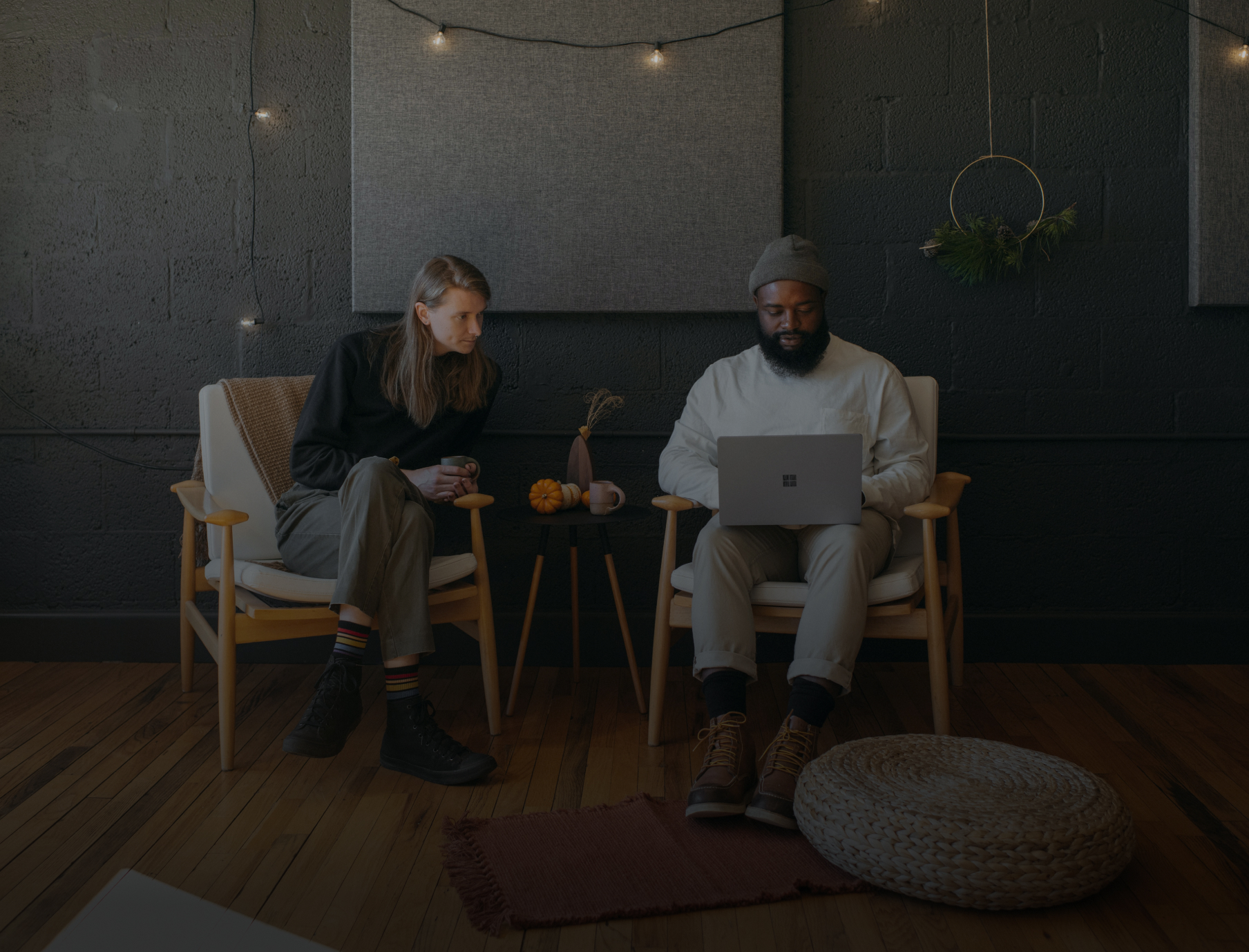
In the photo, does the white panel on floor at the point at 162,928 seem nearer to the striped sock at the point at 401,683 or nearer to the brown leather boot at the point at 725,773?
the striped sock at the point at 401,683

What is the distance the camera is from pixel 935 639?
7.02 feet

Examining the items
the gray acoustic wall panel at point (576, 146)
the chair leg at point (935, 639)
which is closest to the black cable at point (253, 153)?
the gray acoustic wall panel at point (576, 146)

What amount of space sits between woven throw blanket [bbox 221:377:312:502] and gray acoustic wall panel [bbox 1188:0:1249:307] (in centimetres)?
260

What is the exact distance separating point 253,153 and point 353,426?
1.02 m

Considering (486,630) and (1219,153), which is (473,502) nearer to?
(486,630)

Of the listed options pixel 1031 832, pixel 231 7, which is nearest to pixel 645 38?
pixel 231 7

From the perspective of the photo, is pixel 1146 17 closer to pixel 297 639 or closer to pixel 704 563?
pixel 704 563

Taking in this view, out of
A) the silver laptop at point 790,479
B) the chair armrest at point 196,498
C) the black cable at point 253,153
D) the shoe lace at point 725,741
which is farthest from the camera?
the black cable at point 253,153

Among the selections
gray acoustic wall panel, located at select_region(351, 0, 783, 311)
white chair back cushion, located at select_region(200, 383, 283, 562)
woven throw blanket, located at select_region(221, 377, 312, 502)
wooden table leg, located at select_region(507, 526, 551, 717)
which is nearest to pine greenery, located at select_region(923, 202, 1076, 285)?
gray acoustic wall panel, located at select_region(351, 0, 783, 311)

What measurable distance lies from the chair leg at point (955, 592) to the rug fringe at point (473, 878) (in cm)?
143

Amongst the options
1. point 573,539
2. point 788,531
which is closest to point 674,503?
point 788,531

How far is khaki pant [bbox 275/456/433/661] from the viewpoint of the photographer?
6.93 ft

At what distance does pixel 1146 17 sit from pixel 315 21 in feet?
8.00

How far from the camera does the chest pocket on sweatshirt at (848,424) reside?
98.3 inches
